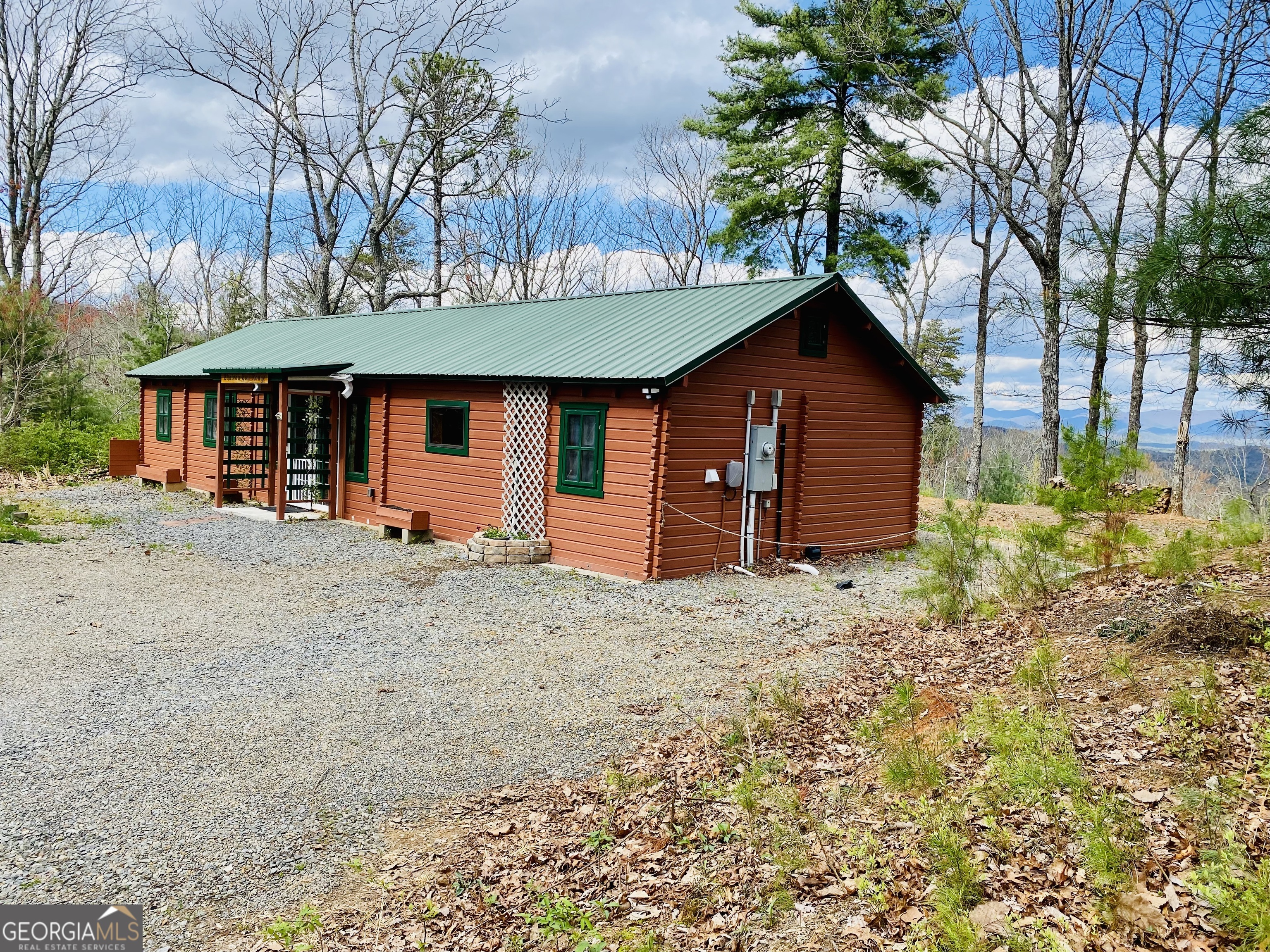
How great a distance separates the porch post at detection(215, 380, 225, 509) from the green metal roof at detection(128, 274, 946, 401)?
20.1 inches

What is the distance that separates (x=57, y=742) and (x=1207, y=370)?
7.93 meters

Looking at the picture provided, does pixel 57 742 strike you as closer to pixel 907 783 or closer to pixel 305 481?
pixel 907 783

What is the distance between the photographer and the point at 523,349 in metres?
13.2

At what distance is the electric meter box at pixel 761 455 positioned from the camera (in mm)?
11531

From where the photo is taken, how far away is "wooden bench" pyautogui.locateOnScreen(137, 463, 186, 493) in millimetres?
19281

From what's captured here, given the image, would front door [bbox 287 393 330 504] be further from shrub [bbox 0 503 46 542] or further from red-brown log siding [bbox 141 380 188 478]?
shrub [bbox 0 503 46 542]

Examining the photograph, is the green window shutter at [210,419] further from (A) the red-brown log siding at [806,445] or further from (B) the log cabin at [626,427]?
(A) the red-brown log siding at [806,445]

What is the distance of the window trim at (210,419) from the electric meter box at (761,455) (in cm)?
1299

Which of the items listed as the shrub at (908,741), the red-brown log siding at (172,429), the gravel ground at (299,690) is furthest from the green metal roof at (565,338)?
the shrub at (908,741)

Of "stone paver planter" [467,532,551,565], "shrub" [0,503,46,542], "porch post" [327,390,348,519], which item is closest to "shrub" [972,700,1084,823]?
"stone paver planter" [467,532,551,565]

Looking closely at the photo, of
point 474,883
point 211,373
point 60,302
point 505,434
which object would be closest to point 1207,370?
point 474,883

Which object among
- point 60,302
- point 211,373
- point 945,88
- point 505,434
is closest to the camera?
point 505,434

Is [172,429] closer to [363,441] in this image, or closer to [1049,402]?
[363,441]

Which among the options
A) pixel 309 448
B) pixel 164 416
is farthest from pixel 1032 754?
pixel 164 416
